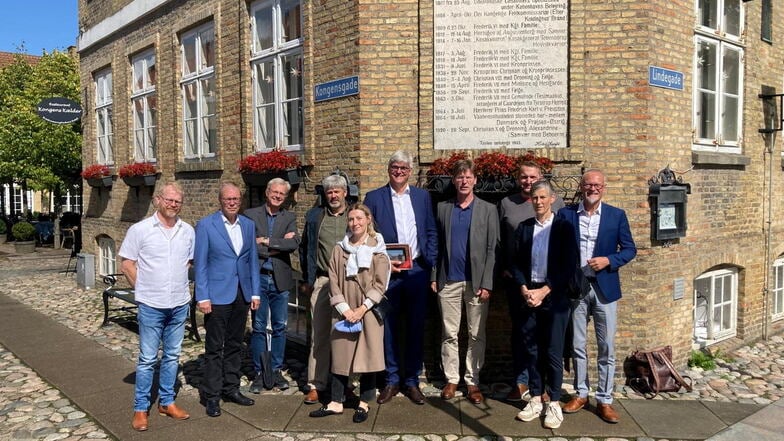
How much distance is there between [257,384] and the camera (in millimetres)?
5969

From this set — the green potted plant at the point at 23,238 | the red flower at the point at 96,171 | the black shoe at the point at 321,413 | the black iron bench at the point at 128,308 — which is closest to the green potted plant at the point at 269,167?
the black iron bench at the point at 128,308

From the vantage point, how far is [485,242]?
219 inches

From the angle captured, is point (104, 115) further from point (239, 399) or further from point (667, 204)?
point (667, 204)

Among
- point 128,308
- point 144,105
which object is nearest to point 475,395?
point 128,308

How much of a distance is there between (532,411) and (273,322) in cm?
261

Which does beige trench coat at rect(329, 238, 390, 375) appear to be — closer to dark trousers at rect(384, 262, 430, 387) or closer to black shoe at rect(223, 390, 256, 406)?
dark trousers at rect(384, 262, 430, 387)

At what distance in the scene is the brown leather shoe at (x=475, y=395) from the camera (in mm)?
5629

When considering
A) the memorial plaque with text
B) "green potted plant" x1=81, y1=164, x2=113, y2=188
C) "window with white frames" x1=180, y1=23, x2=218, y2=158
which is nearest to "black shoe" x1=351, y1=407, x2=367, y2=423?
the memorial plaque with text

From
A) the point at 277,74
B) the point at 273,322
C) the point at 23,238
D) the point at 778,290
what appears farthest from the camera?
the point at 23,238

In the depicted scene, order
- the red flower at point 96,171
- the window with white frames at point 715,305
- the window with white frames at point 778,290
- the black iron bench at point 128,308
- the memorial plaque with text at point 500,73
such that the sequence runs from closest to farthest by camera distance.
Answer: the memorial plaque with text at point 500,73 < the window with white frames at point 715,305 < the black iron bench at point 128,308 < the window with white frames at point 778,290 < the red flower at point 96,171

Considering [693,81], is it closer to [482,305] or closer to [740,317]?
[740,317]

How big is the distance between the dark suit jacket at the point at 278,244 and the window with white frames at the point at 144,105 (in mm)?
6532

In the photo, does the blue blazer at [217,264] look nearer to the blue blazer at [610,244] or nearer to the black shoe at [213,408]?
the black shoe at [213,408]

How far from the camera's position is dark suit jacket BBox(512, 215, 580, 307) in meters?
4.95
